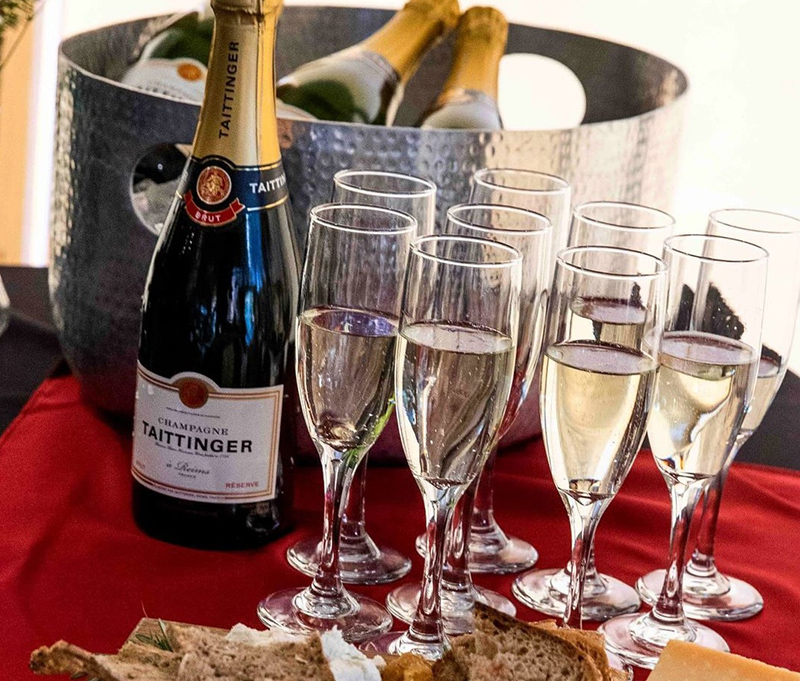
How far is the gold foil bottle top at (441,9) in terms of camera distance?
4.72ft

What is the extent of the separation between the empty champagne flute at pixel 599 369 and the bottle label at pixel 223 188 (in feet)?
1.03

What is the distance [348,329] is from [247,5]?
0.93ft

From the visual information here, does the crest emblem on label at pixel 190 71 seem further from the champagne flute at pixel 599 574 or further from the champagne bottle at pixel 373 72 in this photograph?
the champagne flute at pixel 599 574

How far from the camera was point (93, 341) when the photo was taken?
3.89ft

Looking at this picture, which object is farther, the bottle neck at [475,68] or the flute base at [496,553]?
the bottle neck at [475,68]

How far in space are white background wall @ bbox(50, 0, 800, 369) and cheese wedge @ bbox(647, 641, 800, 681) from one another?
8.51 feet

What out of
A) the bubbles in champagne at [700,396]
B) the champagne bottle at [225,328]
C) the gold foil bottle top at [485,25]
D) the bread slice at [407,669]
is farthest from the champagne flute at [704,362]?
the gold foil bottle top at [485,25]

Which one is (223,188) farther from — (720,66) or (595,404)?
(720,66)

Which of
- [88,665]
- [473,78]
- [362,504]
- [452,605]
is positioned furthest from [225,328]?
[473,78]

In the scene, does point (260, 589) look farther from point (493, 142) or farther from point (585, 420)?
point (493, 142)

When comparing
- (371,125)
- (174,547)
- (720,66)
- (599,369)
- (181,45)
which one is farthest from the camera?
(720,66)

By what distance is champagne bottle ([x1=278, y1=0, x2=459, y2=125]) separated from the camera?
4.43 feet

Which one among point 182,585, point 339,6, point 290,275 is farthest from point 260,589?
point 339,6

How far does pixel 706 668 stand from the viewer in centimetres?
75
